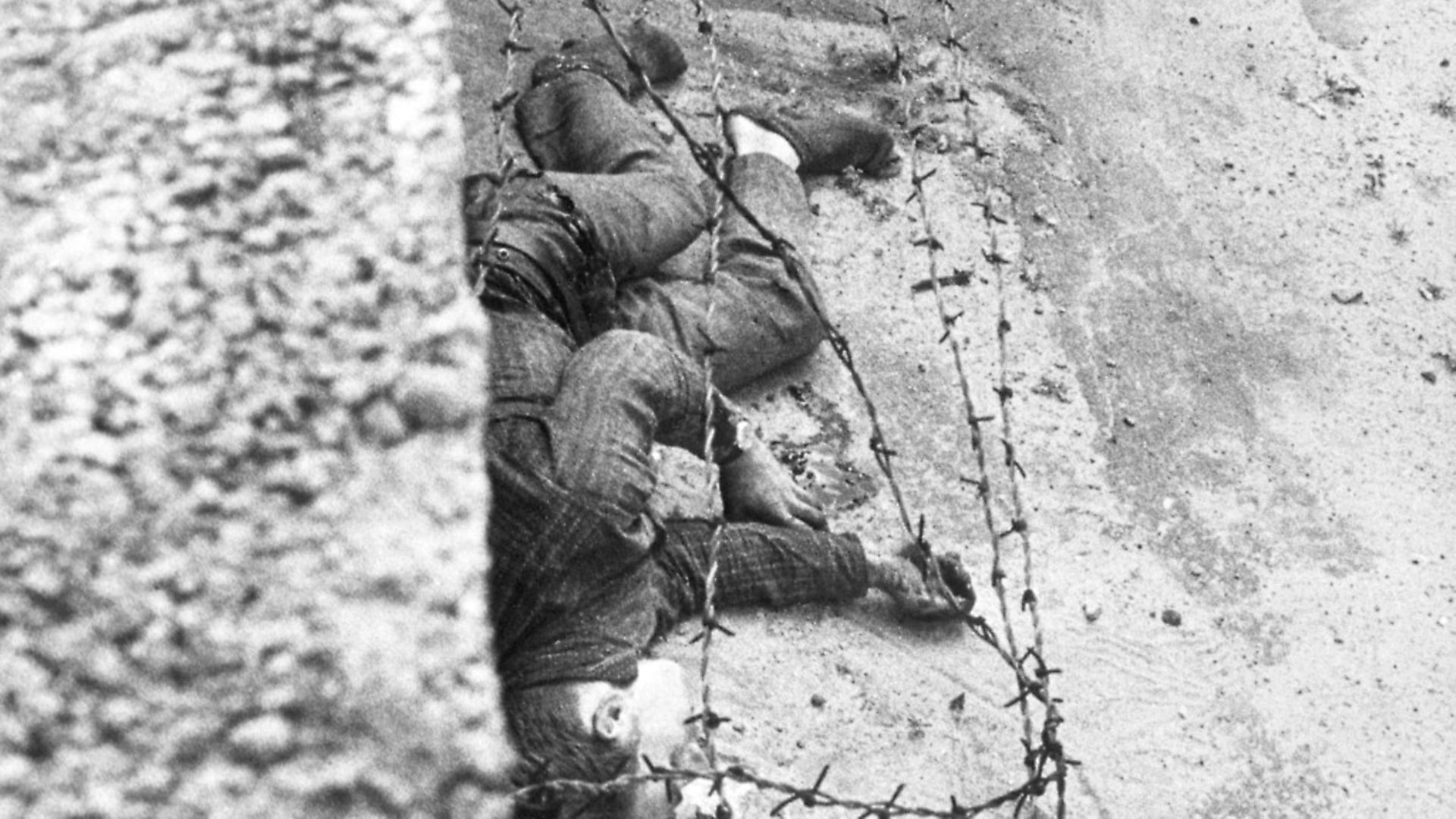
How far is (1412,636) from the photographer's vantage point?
9.05ft

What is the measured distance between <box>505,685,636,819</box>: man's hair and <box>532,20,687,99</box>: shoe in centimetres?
155

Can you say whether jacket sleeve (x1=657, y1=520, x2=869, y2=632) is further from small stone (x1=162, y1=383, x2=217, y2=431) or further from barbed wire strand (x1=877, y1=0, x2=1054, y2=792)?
small stone (x1=162, y1=383, x2=217, y2=431)

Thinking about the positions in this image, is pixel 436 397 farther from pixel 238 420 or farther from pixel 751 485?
pixel 751 485

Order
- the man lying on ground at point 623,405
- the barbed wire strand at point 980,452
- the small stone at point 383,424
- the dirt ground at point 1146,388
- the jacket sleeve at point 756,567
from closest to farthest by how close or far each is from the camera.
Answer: the small stone at point 383,424, the barbed wire strand at point 980,452, the man lying on ground at point 623,405, the jacket sleeve at point 756,567, the dirt ground at point 1146,388

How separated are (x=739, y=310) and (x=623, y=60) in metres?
0.75

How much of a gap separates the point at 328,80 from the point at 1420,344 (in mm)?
2784

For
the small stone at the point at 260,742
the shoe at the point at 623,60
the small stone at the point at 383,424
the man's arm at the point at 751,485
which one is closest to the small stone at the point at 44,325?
the small stone at the point at 383,424

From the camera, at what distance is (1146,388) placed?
10.1ft

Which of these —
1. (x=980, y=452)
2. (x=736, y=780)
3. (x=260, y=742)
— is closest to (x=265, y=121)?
(x=260, y=742)

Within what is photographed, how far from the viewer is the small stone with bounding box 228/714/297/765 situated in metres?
0.96

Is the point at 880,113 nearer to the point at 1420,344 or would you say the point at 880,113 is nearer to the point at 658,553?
the point at 1420,344

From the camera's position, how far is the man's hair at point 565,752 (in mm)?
1972

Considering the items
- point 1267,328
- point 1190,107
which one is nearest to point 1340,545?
point 1267,328

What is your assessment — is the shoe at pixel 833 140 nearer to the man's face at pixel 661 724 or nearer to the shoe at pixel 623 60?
the shoe at pixel 623 60
